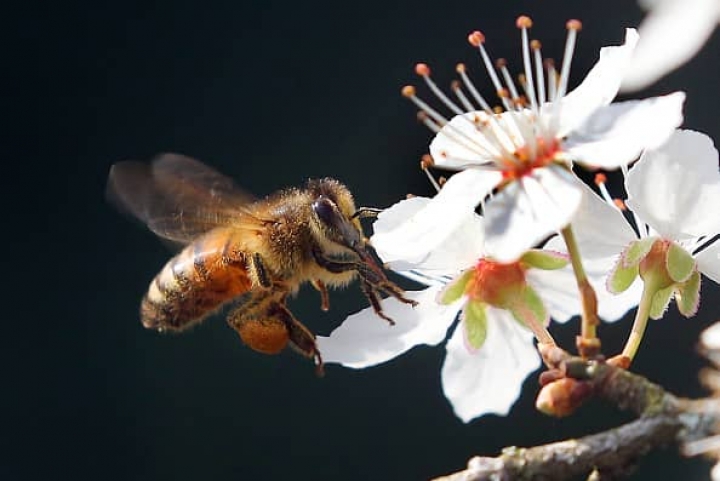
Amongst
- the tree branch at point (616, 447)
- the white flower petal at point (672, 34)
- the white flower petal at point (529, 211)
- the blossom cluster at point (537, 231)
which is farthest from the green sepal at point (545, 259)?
the white flower petal at point (672, 34)

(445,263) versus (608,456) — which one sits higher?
(445,263)

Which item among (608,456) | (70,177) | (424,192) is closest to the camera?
(608,456)

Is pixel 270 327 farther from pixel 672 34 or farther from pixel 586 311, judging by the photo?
pixel 672 34

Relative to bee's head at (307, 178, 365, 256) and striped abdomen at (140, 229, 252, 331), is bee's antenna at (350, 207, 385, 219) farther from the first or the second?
striped abdomen at (140, 229, 252, 331)

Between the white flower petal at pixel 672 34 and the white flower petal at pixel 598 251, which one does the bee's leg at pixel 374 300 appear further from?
the white flower petal at pixel 672 34

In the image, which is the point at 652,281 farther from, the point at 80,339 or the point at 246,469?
the point at 80,339

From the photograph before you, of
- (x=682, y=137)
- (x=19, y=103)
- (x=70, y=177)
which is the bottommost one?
(x=682, y=137)

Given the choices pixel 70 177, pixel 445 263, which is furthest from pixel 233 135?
pixel 445 263
